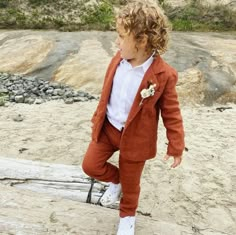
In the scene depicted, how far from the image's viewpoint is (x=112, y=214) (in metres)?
2.83

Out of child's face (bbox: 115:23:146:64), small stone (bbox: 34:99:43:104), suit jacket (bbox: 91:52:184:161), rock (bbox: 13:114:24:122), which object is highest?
child's face (bbox: 115:23:146:64)

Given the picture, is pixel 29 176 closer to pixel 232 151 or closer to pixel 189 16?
pixel 232 151

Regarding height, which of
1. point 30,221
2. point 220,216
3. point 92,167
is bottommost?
point 220,216

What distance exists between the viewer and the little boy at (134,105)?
2.28 meters

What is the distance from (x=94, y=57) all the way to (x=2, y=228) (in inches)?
146

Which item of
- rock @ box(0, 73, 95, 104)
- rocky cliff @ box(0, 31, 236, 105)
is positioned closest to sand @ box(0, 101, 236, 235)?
rock @ box(0, 73, 95, 104)

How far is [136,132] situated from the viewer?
2471 millimetres

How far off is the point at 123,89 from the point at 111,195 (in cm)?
79

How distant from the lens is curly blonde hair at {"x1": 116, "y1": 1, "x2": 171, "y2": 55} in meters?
2.24

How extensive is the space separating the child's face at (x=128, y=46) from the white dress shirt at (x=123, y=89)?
0.06 metres

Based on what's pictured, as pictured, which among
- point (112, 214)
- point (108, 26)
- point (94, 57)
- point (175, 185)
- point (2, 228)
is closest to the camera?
point (2, 228)

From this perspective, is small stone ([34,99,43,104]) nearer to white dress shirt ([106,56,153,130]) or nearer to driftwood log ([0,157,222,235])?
driftwood log ([0,157,222,235])

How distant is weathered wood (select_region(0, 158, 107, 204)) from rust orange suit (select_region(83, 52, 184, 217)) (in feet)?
1.35

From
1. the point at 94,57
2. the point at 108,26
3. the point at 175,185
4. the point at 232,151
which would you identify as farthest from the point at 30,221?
the point at 108,26
